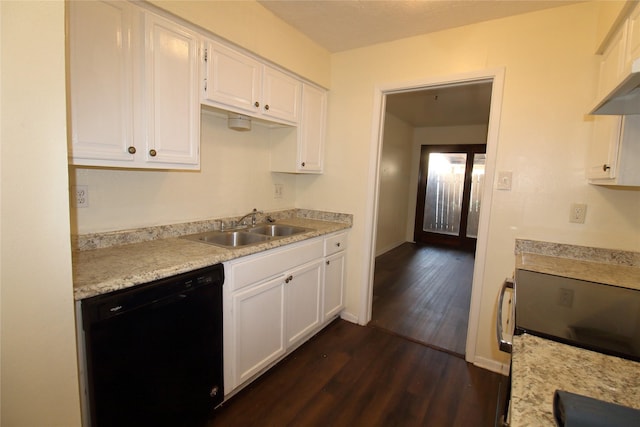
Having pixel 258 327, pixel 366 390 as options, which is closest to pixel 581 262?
pixel 366 390

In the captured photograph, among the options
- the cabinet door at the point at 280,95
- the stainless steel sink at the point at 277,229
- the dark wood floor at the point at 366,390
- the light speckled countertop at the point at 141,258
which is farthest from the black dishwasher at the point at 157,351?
the cabinet door at the point at 280,95

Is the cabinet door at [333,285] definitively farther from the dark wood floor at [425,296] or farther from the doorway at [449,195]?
the doorway at [449,195]

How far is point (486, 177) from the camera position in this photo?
84.6 inches

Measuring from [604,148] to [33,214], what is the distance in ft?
8.00

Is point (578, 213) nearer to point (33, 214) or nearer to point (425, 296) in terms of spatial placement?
point (425, 296)

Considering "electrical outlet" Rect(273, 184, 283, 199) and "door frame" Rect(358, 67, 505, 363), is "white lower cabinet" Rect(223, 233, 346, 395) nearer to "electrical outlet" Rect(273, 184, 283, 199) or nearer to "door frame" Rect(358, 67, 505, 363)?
"door frame" Rect(358, 67, 505, 363)

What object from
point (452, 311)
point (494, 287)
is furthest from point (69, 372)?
point (452, 311)

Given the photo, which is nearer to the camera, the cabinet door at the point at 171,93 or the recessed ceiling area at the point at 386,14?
the cabinet door at the point at 171,93

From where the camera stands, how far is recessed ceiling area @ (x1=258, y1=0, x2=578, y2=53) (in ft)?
6.28

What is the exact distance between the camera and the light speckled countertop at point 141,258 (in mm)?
1149

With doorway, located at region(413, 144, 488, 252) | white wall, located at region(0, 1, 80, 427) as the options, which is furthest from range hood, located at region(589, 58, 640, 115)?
doorway, located at region(413, 144, 488, 252)

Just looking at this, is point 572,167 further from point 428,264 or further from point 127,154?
point 428,264

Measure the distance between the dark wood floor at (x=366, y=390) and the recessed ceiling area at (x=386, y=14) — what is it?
8.04 ft

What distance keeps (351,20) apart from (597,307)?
2182mm
